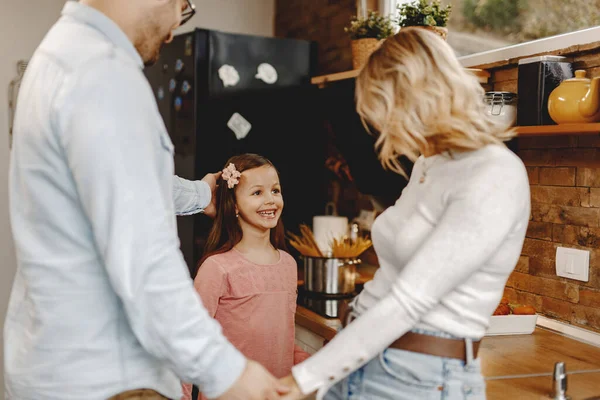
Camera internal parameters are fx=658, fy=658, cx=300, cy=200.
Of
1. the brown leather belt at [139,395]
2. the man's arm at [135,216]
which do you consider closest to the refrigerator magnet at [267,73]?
the man's arm at [135,216]

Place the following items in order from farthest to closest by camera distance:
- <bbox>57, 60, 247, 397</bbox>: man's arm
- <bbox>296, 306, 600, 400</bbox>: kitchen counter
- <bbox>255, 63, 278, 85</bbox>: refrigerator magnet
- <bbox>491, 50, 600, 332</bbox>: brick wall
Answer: <bbox>255, 63, 278, 85</bbox>: refrigerator magnet
<bbox>491, 50, 600, 332</bbox>: brick wall
<bbox>296, 306, 600, 400</bbox>: kitchen counter
<bbox>57, 60, 247, 397</bbox>: man's arm

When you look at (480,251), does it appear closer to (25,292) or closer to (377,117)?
(377,117)

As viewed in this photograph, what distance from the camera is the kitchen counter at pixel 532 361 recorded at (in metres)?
1.55

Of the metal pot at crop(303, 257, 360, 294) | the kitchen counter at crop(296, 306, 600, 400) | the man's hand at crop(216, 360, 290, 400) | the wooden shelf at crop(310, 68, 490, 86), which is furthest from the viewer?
the metal pot at crop(303, 257, 360, 294)

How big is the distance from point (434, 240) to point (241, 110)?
2140 millimetres

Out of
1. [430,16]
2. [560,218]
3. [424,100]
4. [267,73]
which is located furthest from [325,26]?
[424,100]

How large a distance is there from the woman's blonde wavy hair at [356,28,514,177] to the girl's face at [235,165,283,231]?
0.97 meters

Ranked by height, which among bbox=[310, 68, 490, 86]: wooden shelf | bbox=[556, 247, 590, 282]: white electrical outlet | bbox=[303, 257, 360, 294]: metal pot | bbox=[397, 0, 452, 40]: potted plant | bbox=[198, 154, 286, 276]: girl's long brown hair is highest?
bbox=[397, 0, 452, 40]: potted plant

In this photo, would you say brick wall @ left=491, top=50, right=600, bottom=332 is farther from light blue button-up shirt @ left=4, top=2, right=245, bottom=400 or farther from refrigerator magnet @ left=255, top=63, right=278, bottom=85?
light blue button-up shirt @ left=4, top=2, right=245, bottom=400

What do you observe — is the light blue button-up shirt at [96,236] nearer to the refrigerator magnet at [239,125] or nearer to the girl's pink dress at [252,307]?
the girl's pink dress at [252,307]

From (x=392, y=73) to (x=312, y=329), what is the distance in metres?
1.28

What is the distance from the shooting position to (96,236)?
1106mm

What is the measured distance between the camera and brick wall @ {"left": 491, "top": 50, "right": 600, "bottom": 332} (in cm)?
204

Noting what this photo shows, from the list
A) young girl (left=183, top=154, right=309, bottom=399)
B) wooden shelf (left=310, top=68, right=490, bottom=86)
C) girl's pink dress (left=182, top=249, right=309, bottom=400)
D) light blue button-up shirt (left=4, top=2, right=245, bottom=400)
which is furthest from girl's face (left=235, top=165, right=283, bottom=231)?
light blue button-up shirt (left=4, top=2, right=245, bottom=400)
